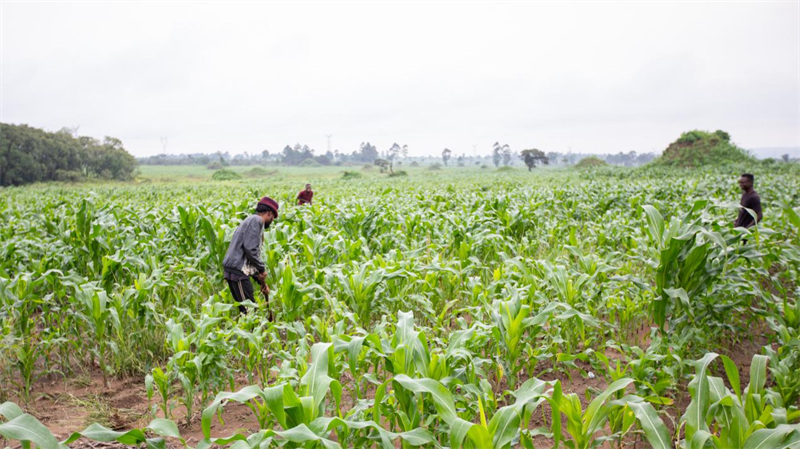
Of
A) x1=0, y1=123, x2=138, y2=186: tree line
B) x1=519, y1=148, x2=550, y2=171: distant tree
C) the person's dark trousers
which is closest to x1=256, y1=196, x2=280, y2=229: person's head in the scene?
the person's dark trousers

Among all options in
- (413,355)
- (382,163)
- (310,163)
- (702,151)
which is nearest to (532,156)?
(382,163)

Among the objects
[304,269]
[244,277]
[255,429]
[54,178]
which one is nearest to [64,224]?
[244,277]

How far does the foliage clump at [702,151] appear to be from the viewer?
37125 mm

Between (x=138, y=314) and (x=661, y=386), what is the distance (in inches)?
181

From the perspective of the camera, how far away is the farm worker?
15.0 feet

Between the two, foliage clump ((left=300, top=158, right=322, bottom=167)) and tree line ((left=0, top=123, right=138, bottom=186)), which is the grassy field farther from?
foliage clump ((left=300, top=158, right=322, bottom=167))

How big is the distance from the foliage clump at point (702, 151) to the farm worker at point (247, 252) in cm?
4270

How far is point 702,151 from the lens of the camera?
38750mm

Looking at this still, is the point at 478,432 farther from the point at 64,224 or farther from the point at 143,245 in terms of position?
the point at 64,224

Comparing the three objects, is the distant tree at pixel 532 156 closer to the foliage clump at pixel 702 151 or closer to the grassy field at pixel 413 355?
the foliage clump at pixel 702 151

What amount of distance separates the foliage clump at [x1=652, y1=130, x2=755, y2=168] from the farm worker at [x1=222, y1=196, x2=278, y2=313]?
42698 millimetres

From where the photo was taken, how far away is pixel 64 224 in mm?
5965

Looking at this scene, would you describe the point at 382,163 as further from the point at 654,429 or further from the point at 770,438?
the point at 770,438

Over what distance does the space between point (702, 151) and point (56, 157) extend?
2522 inches
